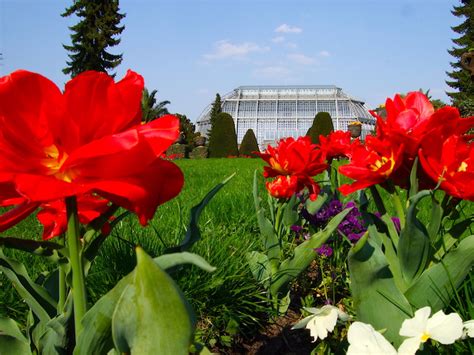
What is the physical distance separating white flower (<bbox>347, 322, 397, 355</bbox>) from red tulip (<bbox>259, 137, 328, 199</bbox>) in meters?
1.12

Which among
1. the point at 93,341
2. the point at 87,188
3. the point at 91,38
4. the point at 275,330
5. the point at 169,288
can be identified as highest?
the point at 91,38

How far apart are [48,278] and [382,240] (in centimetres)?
79

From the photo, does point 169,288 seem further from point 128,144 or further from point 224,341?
point 224,341

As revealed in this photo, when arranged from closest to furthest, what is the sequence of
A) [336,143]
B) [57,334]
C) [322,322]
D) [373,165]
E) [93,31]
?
[57,334]
[322,322]
[373,165]
[336,143]
[93,31]

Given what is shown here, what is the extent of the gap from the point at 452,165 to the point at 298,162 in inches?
30.6

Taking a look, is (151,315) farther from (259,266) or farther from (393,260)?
(259,266)

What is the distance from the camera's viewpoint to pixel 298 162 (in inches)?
72.7

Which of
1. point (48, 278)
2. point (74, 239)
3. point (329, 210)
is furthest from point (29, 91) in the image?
point (329, 210)

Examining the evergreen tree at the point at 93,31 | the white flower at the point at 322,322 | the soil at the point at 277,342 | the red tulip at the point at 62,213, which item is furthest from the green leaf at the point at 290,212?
the evergreen tree at the point at 93,31

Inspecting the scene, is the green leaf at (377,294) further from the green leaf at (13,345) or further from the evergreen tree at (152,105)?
the evergreen tree at (152,105)

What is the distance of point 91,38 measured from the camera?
27766 millimetres

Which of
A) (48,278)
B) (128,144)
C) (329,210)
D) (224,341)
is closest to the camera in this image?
(128,144)

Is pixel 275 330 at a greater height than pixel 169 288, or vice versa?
pixel 169 288

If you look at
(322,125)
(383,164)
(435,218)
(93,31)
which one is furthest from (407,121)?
(93,31)
